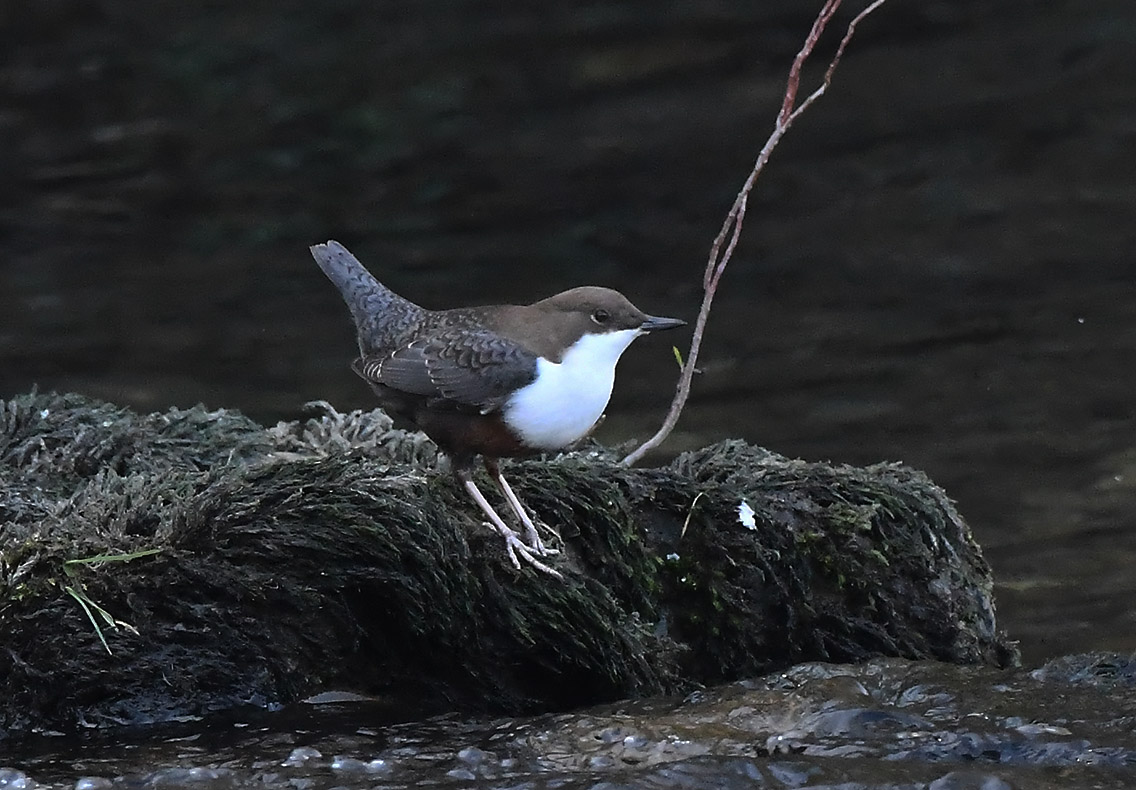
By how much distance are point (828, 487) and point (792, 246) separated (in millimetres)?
4903

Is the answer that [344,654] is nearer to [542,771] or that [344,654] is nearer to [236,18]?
[542,771]

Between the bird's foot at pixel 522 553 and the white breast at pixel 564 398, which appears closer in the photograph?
the bird's foot at pixel 522 553

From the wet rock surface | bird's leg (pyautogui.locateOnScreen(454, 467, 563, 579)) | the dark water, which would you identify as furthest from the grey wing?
the dark water

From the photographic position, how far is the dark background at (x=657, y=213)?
671 cm

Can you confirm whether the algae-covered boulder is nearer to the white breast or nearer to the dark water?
the white breast

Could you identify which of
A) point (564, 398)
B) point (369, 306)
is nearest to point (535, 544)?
point (564, 398)

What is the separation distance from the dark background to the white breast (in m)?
1.90

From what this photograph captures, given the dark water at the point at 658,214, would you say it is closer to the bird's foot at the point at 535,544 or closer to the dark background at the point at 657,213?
the dark background at the point at 657,213

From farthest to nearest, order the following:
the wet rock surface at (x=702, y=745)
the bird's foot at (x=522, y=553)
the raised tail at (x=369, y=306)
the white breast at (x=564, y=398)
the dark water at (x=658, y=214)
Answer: the dark water at (x=658, y=214) → the raised tail at (x=369, y=306) → the white breast at (x=564, y=398) → the bird's foot at (x=522, y=553) → the wet rock surface at (x=702, y=745)

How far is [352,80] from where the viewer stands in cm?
1109

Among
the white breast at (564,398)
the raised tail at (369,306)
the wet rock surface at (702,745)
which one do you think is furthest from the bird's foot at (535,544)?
the raised tail at (369,306)

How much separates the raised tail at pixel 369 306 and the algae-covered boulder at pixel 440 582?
46 cm

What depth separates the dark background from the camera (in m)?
6.71

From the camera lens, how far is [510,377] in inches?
148
